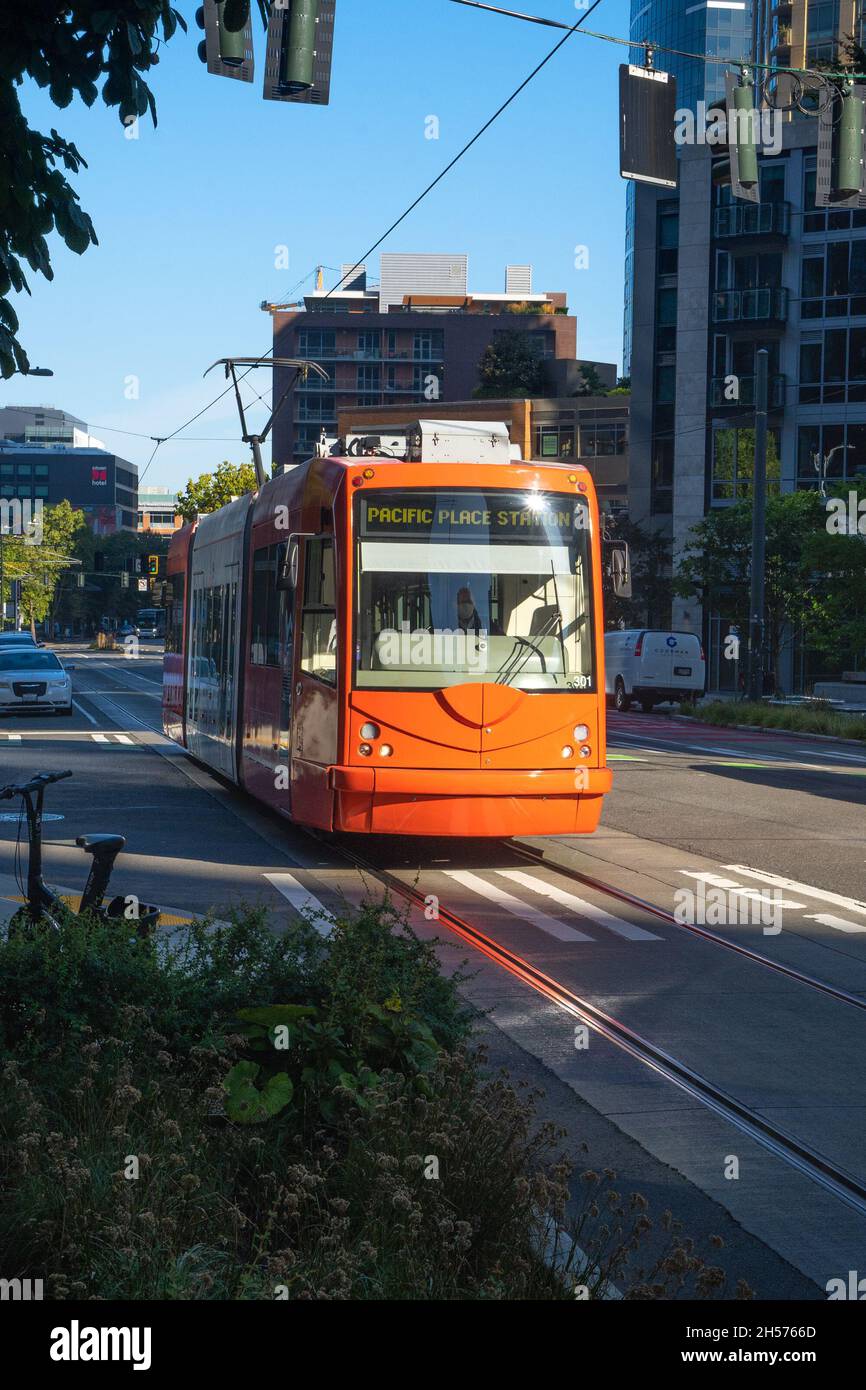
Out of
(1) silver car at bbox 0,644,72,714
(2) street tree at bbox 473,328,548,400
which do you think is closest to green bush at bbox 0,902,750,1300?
(1) silver car at bbox 0,644,72,714

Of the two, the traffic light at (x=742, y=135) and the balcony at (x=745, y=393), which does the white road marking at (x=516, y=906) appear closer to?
the traffic light at (x=742, y=135)

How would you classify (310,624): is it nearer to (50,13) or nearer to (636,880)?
(636,880)

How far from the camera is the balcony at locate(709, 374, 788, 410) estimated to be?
2514 inches

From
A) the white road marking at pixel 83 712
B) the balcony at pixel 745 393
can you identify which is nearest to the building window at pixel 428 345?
the balcony at pixel 745 393

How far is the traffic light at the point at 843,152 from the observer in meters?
12.2

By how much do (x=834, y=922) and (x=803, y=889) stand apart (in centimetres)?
155

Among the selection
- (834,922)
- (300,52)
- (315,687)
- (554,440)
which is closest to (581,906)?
(834,922)

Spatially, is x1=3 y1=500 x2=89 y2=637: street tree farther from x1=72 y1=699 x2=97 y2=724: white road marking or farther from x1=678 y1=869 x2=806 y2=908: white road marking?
x1=678 y1=869 x2=806 y2=908: white road marking

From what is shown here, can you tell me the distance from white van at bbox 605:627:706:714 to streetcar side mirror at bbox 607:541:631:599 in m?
33.2

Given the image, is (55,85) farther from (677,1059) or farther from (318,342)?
(318,342)

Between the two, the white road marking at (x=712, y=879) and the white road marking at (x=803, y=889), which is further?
the white road marking at (x=712, y=879)

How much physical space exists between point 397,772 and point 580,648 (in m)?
1.91

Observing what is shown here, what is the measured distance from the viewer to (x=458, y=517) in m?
14.0

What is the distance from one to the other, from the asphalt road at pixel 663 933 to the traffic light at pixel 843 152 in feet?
16.6
